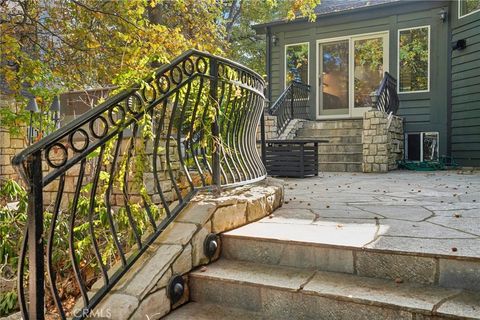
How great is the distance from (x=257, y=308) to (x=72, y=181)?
124 inches

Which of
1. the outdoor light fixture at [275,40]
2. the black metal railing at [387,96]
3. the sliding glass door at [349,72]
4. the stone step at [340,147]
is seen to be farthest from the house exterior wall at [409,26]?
the stone step at [340,147]

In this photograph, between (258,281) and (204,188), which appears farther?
(204,188)

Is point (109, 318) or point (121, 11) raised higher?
point (121, 11)

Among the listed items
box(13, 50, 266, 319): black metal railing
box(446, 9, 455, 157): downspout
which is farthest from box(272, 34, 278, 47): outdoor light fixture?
box(13, 50, 266, 319): black metal railing

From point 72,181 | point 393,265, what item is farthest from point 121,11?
point 393,265

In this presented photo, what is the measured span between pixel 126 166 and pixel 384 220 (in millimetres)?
1627

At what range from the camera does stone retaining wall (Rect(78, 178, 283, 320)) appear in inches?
65.7

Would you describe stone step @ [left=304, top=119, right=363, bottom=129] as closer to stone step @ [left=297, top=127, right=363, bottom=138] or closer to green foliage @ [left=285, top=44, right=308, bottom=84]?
stone step @ [left=297, top=127, right=363, bottom=138]

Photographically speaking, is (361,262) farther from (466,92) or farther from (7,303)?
(466,92)

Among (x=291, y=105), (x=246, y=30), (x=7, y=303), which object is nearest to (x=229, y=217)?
(x=7, y=303)

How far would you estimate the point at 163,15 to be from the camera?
9195mm

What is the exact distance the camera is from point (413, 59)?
27.0 feet

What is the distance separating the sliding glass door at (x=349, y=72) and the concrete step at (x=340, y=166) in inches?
87.2

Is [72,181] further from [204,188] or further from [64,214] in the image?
[204,188]
